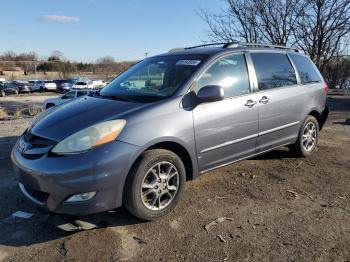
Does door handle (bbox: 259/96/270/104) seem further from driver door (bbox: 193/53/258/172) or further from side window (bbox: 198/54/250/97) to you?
side window (bbox: 198/54/250/97)

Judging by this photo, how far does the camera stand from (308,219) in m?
4.05

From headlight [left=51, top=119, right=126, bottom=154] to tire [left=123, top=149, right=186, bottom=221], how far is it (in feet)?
1.24

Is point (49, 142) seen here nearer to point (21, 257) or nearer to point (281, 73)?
point (21, 257)

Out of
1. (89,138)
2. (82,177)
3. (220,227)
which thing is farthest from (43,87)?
(220,227)

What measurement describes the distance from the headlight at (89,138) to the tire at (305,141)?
339cm

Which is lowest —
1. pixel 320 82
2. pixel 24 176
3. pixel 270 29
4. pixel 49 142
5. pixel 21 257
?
pixel 21 257

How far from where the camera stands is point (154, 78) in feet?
16.0

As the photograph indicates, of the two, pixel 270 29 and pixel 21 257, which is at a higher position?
pixel 270 29

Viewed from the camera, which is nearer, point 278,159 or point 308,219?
point 308,219

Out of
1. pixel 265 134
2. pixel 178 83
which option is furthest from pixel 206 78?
pixel 265 134

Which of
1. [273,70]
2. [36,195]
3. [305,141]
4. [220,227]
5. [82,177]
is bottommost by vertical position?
[220,227]

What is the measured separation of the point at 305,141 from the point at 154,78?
2.87 meters

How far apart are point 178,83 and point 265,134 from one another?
5.06 feet

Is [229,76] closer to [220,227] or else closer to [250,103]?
[250,103]
